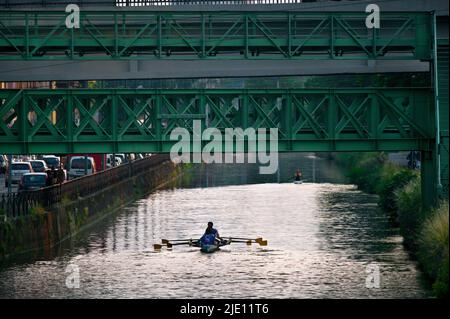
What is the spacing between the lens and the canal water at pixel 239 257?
58.3 m

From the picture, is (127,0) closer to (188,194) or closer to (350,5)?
(350,5)

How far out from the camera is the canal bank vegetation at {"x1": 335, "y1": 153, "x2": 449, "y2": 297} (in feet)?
176

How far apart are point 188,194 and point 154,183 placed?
8372 mm

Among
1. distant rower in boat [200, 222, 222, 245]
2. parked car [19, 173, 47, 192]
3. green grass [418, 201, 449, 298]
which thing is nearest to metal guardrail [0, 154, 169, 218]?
parked car [19, 173, 47, 192]

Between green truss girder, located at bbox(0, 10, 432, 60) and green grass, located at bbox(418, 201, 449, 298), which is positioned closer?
green grass, located at bbox(418, 201, 449, 298)

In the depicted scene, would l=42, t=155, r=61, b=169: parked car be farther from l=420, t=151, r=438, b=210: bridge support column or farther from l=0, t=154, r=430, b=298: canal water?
l=420, t=151, r=438, b=210: bridge support column

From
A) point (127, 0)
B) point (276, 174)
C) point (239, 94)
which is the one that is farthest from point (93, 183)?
point (276, 174)

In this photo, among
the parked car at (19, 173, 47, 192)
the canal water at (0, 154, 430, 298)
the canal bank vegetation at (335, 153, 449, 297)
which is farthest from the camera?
the parked car at (19, 173, 47, 192)

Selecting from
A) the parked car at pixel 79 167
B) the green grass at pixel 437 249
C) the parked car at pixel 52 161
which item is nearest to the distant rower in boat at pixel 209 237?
the green grass at pixel 437 249

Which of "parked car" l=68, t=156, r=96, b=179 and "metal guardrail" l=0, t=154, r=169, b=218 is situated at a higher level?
"parked car" l=68, t=156, r=96, b=179

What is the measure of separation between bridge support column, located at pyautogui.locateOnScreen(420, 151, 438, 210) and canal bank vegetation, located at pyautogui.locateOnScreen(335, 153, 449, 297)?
1.96 ft

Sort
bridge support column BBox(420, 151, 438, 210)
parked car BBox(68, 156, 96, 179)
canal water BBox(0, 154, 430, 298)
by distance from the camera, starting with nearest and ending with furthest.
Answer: canal water BBox(0, 154, 430, 298) → bridge support column BBox(420, 151, 438, 210) → parked car BBox(68, 156, 96, 179)

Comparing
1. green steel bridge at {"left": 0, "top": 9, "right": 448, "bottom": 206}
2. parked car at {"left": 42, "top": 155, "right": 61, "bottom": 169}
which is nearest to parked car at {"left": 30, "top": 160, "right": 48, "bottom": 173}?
parked car at {"left": 42, "top": 155, "right": 61, "bottom": 169}

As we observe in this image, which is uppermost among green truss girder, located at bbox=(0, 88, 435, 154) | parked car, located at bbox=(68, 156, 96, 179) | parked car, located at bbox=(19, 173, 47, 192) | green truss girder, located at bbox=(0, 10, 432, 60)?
green truss girder, located at bbox=(0, 10, 432, 60)
